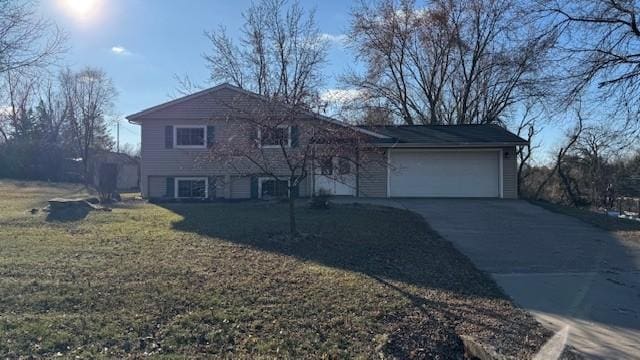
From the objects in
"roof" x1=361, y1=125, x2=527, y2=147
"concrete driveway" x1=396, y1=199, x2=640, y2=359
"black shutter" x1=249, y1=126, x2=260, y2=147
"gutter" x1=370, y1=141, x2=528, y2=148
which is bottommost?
"concrete driveway" x1=396, y1=199, x2=640, y2=359

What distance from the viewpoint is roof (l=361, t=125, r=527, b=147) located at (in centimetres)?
2003

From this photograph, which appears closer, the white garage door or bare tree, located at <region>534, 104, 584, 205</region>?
the white garage door

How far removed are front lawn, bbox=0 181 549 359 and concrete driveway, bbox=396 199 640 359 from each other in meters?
0.46

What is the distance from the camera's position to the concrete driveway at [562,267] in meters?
5.52

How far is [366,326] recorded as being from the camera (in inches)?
207

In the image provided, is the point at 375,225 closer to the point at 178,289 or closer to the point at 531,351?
the point at 178,289

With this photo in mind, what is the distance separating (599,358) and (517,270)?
3.78 m

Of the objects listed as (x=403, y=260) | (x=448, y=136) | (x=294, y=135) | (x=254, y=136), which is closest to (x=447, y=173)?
(x=448, y=136)

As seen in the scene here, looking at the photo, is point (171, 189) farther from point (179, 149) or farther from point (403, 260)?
point (403, 260)

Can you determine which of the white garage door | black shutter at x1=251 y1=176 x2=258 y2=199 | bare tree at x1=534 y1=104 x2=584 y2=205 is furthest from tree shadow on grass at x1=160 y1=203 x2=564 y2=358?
bare tree at x1=534 y1=104 x2=584 y2=205

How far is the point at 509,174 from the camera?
20641 millimetres

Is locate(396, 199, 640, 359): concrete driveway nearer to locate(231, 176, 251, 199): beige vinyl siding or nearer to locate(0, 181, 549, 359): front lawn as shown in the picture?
locate(0, 181, 549, 359): front lawn

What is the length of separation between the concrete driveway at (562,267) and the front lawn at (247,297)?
46 centimetres

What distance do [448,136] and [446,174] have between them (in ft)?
5.63
